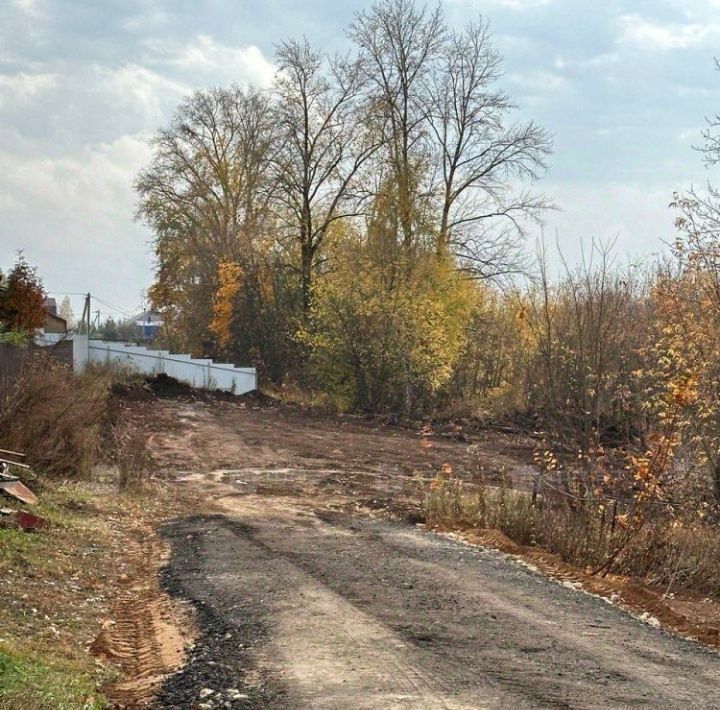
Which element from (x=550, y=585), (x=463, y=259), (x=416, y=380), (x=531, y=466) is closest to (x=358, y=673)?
(x=550, y=585)

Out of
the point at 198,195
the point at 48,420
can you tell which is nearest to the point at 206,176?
the point at 198,195

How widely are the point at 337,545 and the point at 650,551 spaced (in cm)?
425

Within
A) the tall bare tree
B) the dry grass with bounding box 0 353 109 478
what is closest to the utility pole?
the tall bare tree

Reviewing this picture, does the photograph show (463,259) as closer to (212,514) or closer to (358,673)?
(212,514)

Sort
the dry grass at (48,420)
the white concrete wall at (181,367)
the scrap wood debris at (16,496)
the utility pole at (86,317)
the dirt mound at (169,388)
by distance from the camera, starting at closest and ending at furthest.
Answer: the scrap wood debris at (16,496), the dry grass at (48,420), the dirt mound at (169,388), the white concrete wall at (181,367), the utility pole at (86,317)

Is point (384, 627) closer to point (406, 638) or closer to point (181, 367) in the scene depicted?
point (406, 638)

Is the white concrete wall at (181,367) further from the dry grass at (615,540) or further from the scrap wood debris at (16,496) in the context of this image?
the dry grass at (615,540)

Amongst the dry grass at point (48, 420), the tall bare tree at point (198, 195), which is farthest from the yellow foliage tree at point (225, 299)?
the dry grass at point (48, 420)

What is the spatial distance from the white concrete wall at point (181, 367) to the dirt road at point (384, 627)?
2399 cm

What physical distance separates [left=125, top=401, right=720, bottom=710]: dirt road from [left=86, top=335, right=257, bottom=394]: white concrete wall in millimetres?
23988

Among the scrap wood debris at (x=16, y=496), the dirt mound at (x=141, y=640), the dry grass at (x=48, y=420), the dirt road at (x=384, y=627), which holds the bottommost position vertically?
the dirt mound at (x=141, y=640)

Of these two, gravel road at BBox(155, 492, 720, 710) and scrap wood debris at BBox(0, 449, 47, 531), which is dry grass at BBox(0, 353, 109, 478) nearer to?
scrap wood debris at BBox(0, 449, 47, 531)

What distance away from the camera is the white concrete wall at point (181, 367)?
43.1 metres

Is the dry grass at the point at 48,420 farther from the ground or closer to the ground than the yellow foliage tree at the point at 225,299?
closer to the ground
